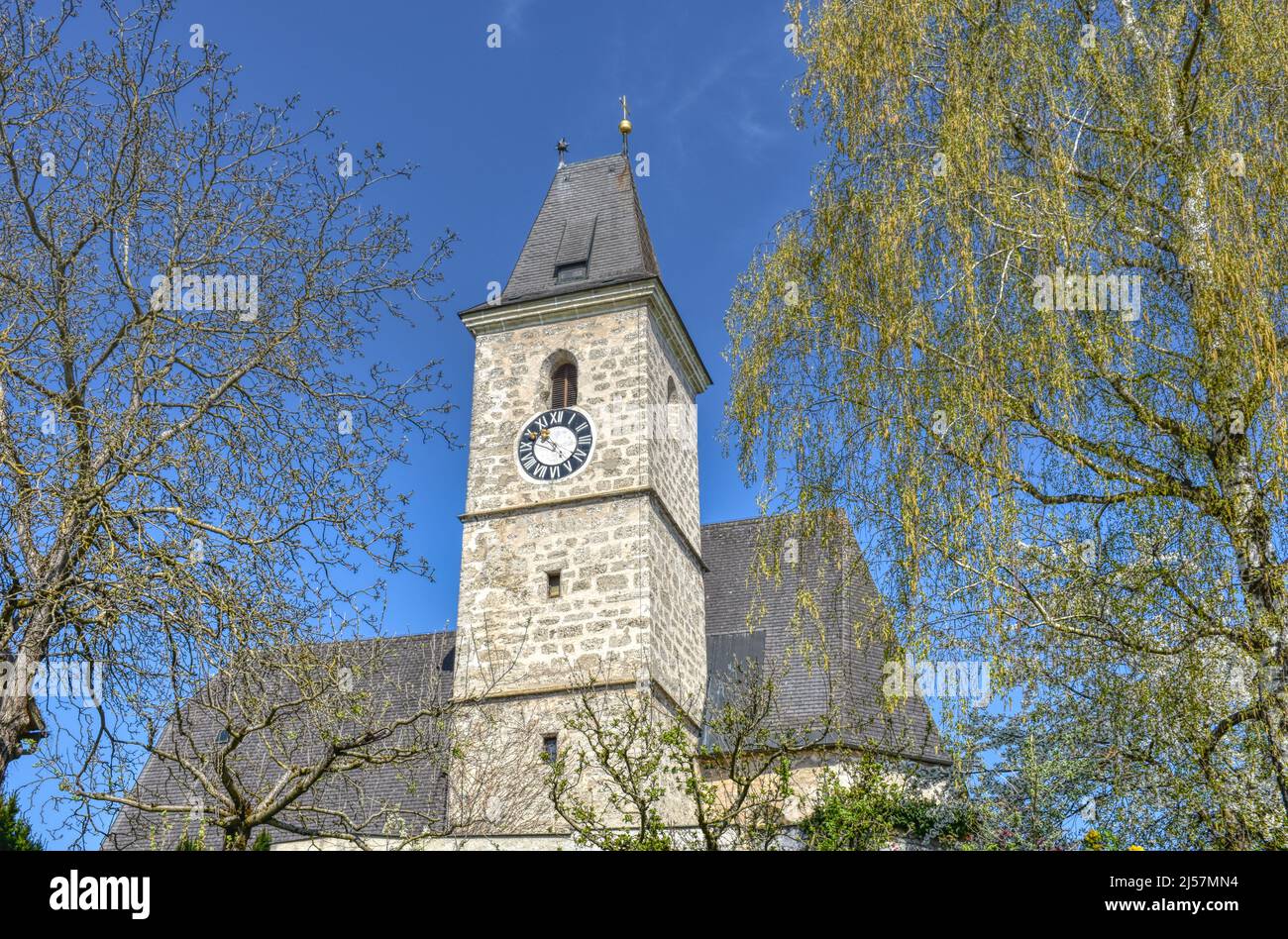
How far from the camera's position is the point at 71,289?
719 centimetres

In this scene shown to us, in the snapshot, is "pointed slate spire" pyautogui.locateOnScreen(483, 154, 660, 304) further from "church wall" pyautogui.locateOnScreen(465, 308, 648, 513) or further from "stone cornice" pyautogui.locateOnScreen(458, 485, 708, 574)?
"stone cornice" pyautogui.locateOnScreen(458, 485, 708, 574)

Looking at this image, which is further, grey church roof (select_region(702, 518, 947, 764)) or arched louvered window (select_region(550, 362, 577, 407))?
arched louvered window (select_region(550, 362, 577, 407))

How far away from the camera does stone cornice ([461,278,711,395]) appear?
19.5 m

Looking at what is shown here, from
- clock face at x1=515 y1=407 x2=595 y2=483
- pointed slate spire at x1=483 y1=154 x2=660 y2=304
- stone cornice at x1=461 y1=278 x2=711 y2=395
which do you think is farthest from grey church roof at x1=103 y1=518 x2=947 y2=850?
pointed slate spire at x1=483 y1=154 x2=660 y2=304

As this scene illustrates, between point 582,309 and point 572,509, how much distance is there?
3571 millimetres

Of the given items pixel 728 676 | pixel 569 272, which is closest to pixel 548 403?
pixel 569 272

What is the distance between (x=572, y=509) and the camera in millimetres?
18141

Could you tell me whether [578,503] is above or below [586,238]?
below

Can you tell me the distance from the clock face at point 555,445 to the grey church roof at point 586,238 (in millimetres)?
2250

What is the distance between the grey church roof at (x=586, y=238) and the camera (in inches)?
805

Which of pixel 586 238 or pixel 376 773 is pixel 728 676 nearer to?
pixel 376 773

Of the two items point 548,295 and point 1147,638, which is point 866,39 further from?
point 548,295

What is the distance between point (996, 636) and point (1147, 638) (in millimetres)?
812
